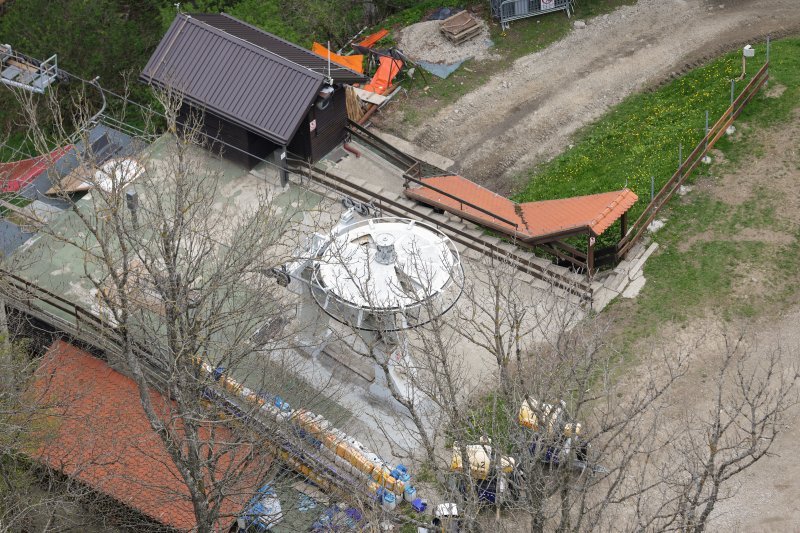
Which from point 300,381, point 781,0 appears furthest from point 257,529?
point 781,0

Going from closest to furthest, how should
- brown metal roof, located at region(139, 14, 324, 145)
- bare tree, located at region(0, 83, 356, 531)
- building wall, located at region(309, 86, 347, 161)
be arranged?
bare tree, located at region(0, 83, 356, 531) → brown metal roof, located at region(139, 14, 324, 145) → building wall, located at region(309, 86, 347, 161)

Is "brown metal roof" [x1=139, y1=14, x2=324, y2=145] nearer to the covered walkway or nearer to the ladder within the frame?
the covered walkway

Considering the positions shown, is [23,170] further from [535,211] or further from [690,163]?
[690,163]

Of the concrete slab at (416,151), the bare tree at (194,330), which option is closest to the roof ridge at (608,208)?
the concrete slab at (416,151)

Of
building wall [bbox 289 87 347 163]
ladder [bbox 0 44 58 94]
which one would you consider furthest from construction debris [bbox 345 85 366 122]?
ladder [bbox 0 44 58 94]

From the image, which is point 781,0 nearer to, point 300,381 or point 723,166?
point 723,166

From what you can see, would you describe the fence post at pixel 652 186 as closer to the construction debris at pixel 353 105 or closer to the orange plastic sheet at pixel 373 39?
the construction debris at pixel 353 105

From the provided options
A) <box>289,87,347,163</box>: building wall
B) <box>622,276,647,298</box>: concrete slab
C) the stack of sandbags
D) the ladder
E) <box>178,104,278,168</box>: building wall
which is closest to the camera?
<box>622,276,647,298</box>: concrete slab
